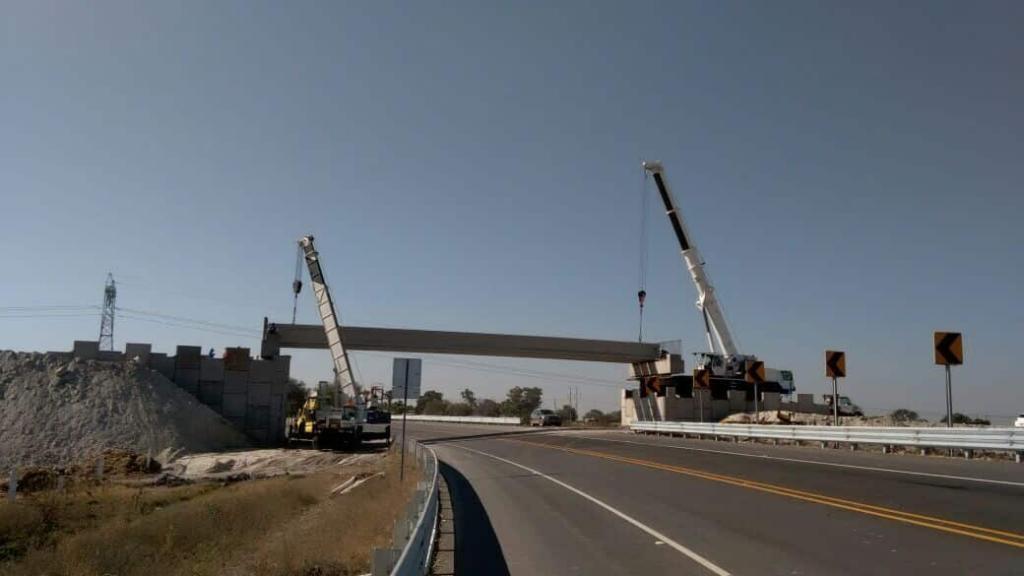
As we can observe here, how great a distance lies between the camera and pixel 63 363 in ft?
165

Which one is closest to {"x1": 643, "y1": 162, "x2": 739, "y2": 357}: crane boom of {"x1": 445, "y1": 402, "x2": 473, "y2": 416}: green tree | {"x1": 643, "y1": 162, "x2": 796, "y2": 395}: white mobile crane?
{"x1": 643, "y1": 162, "x2": 796, "y2": 395}: white mobile crane

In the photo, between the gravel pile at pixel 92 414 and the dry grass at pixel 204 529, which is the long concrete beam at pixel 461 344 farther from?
the dry grass at pixel 204 529

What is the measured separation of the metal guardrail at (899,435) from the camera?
2141cm

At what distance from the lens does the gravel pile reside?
4316cm

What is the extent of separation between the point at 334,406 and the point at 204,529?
2737 centimetres

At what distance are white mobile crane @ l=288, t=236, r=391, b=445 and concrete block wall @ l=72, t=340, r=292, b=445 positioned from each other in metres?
4.05

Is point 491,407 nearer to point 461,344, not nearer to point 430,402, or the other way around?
point 430,402

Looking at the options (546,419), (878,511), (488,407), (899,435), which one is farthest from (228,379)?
(488,407)

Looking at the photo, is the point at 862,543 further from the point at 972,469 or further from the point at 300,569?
the point at 972,469

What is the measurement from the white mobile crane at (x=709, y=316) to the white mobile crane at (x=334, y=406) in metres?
25.6

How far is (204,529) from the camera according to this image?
821 inches

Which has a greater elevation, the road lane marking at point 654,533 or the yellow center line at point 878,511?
the yellow center line at point 878,511

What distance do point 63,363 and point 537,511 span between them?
45667 mm

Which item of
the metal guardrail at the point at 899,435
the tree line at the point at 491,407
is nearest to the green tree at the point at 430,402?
the tree line at the point at 491,407
